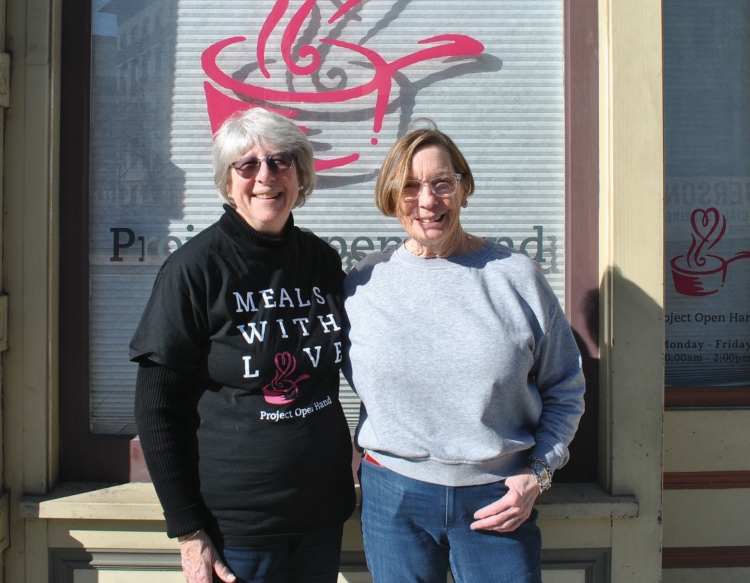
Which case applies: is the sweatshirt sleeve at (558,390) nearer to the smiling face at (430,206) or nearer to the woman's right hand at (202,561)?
the smiling face at (430,206)

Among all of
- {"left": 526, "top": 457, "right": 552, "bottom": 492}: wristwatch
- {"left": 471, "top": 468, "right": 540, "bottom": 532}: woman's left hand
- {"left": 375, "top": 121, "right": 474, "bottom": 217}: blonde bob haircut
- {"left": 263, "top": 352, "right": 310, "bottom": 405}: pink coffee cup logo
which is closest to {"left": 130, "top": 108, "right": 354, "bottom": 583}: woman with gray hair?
{"left": 263, "top": 352, "right": 310, "bottom": 405}: pink coffee cup logo

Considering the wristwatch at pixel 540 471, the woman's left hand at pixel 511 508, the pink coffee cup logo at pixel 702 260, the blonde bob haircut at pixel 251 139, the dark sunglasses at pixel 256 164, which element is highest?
the blonde bob haircut at pixel 251 139

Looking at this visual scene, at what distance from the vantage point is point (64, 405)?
2.43 metres

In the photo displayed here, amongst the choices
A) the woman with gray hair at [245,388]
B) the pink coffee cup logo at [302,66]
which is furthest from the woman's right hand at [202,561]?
the pink coffee cup logo at [302,66]

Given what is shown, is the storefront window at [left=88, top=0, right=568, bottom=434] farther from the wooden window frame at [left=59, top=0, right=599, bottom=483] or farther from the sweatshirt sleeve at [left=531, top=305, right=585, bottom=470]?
the sweatshirt sleeve at [left=531, top=305, right=585, bottom=470]

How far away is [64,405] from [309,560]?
1305 millimetres

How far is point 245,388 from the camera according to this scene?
161cm

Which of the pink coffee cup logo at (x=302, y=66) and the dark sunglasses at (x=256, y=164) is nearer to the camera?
the dark sunglasses at (x=256, y=164)

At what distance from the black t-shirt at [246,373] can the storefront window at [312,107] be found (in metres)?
0.88

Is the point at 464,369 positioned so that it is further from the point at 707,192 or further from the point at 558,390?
the point at 707,192

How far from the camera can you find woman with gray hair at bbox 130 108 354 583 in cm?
157

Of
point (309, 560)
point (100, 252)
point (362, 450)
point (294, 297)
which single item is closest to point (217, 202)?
point (100, 252)

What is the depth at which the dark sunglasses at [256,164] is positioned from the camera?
166 centimetres

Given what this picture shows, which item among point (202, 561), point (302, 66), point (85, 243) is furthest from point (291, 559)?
point (302, 66)
